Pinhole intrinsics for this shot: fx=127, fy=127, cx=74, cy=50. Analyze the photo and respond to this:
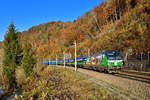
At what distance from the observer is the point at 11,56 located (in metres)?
16.3

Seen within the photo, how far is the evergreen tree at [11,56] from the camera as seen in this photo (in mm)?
15133

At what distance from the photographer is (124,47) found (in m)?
26.8

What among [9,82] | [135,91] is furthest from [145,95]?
[9,82]

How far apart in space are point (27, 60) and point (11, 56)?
2.17 meters

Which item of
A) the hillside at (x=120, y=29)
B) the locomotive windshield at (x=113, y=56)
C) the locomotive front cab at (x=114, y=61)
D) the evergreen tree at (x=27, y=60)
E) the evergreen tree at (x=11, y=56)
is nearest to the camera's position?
the evergreen tree at (x=11, y=56)

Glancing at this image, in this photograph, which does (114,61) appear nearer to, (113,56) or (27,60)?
(113,56)

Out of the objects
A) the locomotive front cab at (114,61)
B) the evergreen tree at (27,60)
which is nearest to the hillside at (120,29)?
the evergreen tree at (27,60)

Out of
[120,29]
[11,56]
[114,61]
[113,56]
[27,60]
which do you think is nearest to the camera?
[114,61]

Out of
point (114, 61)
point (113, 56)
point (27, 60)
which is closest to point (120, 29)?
point (113, 56)

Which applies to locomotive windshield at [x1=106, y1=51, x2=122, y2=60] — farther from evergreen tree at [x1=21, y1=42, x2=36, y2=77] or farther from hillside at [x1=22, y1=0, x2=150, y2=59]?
evergreen tree at [x1=21, y1=42, x2=36, y2=77]

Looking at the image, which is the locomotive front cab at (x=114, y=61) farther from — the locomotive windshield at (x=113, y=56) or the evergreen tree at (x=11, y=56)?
the evergreen tree at (x=11, y=56)

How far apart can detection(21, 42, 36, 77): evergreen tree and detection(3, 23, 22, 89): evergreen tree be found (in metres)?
0.68

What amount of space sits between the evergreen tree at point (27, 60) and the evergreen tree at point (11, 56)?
0.68 meters

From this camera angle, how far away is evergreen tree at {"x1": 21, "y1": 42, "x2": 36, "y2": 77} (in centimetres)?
1764
